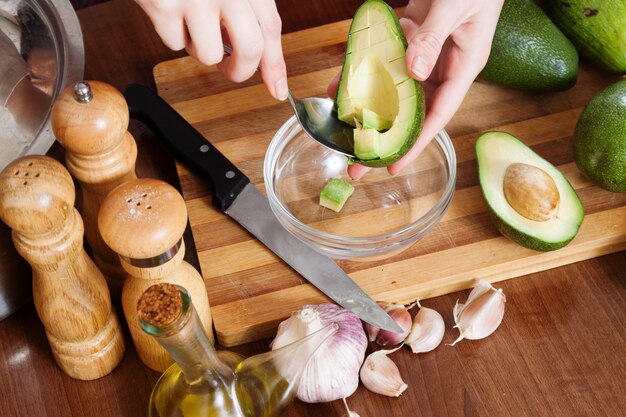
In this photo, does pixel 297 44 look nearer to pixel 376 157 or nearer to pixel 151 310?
pixel 376 157

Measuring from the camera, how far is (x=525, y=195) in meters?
1.22

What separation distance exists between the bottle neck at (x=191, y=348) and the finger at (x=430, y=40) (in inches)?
16.8

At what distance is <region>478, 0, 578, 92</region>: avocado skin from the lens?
1.40 m

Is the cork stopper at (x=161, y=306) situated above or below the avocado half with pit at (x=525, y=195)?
above

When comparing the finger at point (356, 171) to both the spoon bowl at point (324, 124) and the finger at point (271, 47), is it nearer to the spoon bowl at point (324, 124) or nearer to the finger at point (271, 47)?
the spoon bowl at point (324, 124)

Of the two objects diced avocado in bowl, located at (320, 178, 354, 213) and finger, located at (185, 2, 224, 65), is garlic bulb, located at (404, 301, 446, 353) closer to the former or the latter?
diced avocado in bowl, located at (320, 178, 354, 213)

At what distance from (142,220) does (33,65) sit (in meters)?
0.50

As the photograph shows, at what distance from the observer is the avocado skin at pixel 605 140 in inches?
49.3

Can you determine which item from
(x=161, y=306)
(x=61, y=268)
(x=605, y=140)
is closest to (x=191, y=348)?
(x=161, y=306)

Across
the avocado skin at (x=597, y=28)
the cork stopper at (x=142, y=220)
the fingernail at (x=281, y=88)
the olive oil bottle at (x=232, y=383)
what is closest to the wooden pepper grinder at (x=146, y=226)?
the cork stopper at (x=142, y=220)

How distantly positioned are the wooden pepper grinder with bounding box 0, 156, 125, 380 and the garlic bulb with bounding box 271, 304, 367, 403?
0.23m

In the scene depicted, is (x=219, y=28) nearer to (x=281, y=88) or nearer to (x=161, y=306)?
(x=281, y=88)

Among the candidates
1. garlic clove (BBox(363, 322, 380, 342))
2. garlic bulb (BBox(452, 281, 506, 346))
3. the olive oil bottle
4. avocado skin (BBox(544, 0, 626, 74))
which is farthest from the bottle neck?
avocado skin (BBox(544, 0, 626, 74))

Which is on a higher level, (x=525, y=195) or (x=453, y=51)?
(x=453, y=51)
